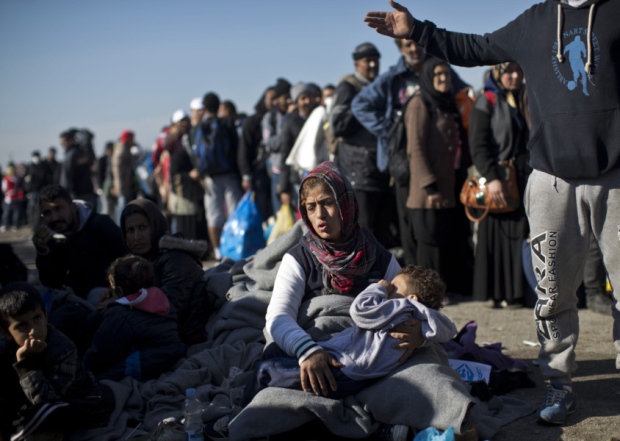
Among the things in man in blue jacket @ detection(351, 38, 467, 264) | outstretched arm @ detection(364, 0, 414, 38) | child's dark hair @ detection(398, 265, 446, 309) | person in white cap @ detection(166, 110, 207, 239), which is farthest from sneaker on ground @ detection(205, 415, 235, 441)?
person in white cap @ detection(166, 110, 207, 239)

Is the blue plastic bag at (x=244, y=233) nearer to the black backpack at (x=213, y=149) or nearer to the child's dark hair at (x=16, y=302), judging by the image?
the black backpack at (x=213, y=149)

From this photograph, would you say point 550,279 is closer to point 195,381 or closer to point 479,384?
point 479,384

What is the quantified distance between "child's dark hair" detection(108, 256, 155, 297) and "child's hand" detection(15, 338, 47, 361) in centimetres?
98

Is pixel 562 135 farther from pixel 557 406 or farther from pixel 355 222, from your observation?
pixel 557 406

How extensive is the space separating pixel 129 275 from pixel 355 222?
153cm

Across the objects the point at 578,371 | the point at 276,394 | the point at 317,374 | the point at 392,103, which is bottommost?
the point at 578,371

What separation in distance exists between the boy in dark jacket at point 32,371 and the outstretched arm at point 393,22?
89.6 inches

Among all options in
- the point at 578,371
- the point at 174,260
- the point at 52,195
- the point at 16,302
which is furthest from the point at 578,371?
the point at 52,195

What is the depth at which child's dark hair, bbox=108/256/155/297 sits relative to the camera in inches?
189

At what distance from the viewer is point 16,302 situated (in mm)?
3840

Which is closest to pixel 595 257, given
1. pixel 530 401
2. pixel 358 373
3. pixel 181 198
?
pixel 530 401

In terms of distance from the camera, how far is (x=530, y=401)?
452 centimetres

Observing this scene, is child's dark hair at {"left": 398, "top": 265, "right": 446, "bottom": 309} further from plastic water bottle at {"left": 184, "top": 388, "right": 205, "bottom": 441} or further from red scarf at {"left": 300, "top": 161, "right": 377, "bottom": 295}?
plastic water bottle at {"left": 184, "top": 388, "right": 205, "bottom": 441}

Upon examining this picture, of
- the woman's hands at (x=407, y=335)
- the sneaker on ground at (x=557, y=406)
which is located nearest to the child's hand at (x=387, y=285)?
the woman's hands at (x=407, y=335)
